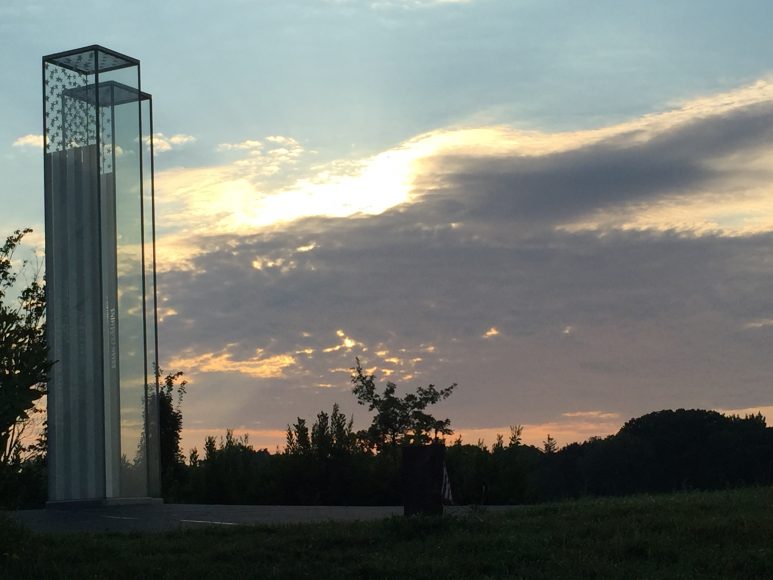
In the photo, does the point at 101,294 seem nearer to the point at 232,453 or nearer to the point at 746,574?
the point at 232,453

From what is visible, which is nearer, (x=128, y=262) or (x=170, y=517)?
(x=170, y=517)

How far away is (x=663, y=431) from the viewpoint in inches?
1558

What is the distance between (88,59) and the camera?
67.8ft

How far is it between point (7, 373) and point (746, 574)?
8.06 metres

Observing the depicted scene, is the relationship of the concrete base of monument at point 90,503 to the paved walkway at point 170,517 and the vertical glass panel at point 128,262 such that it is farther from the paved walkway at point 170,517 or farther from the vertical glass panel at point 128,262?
the paved walkway at point 170,517

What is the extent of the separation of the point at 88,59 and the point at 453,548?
14.4 metres

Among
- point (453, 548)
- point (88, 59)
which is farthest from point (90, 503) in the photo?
point (453, 548)

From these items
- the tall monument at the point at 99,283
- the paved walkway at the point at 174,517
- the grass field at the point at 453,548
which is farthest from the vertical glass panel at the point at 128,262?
the grass field at the point at 453,548

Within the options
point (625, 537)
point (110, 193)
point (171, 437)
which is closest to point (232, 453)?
point (171, 437)

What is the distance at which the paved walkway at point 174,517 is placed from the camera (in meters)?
13.9

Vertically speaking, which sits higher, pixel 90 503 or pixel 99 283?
pixel 99 283

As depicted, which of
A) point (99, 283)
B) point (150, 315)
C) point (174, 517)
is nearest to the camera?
point (174, 517)

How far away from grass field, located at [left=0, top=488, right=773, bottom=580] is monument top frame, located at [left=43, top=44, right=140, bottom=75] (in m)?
11.5

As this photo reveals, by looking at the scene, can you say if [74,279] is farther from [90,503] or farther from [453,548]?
[453,548]
